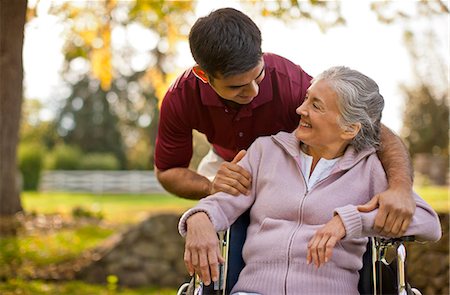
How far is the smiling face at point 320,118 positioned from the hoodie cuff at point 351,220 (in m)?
0.32

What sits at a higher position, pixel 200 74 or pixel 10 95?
pixel 200 74

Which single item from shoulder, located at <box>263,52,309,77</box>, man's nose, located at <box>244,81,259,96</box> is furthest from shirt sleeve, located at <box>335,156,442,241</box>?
shoulder, located at <box>263,52,309,77</box>

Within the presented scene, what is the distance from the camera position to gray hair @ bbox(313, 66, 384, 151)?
282 cm

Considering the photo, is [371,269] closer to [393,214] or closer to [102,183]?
[393,214]

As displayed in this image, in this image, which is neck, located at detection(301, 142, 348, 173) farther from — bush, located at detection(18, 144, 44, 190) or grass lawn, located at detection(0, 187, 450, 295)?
bush, located at detection(18, 144, 44, 190)

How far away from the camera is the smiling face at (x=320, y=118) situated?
2.82 meters

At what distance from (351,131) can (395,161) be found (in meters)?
0.19

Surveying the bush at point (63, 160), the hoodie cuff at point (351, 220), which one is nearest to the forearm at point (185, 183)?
the hoodie cuff at point (351, 220)

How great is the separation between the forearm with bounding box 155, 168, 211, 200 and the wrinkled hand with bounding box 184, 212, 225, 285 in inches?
23.3

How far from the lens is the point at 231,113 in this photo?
3.29m

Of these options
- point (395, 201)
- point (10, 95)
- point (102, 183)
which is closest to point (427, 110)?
point (102, 183)

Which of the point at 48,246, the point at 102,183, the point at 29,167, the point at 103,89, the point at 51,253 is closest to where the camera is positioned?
the point at 51,253

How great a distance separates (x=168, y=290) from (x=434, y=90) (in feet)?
54.4

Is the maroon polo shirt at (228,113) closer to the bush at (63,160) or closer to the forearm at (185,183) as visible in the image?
the forearm at (185,183)
